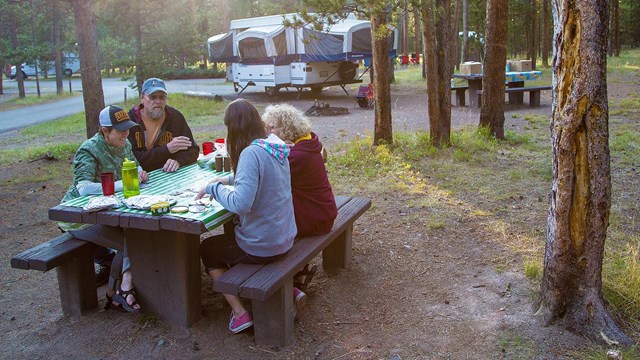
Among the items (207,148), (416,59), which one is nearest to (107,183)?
(207,148)

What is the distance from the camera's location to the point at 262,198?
11.6 ft

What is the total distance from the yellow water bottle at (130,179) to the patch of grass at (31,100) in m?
20.6

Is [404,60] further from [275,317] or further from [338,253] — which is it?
[275,317]

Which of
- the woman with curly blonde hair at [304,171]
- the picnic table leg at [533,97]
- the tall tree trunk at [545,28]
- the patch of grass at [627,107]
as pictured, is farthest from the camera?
the tall tree trunk at [545,28]

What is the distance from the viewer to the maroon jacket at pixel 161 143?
5.06 metres

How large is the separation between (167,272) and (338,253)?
140cm

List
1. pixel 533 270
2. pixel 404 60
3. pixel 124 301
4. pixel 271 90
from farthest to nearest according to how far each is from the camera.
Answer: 1. pixel 404 60
2. pixel 271 90
3. pixel 533 270
4. pixel 124 301

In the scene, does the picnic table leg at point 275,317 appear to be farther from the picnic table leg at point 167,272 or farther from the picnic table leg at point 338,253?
the picnic table leg at point 338,253

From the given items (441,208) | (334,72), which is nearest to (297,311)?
(441,208)

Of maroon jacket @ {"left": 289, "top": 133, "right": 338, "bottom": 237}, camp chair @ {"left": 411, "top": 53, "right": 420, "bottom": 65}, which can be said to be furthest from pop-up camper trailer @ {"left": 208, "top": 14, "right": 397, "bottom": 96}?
camp chair @ {"left": 411, "top": 53, "right": 420, "bottom": 65}

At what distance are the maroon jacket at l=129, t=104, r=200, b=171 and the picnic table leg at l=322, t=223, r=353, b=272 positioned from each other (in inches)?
57.4

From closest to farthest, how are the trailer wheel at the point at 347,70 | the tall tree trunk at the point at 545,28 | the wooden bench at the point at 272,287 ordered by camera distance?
the wooden bench at the point at 272,287 → the trailer wheel at the point at 347,70 → the tall tree trunk at the point at 545,28

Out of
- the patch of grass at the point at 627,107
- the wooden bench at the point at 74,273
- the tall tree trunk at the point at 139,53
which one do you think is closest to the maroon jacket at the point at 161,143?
the wooden bench at the point at 74,273

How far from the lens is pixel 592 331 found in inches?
131
